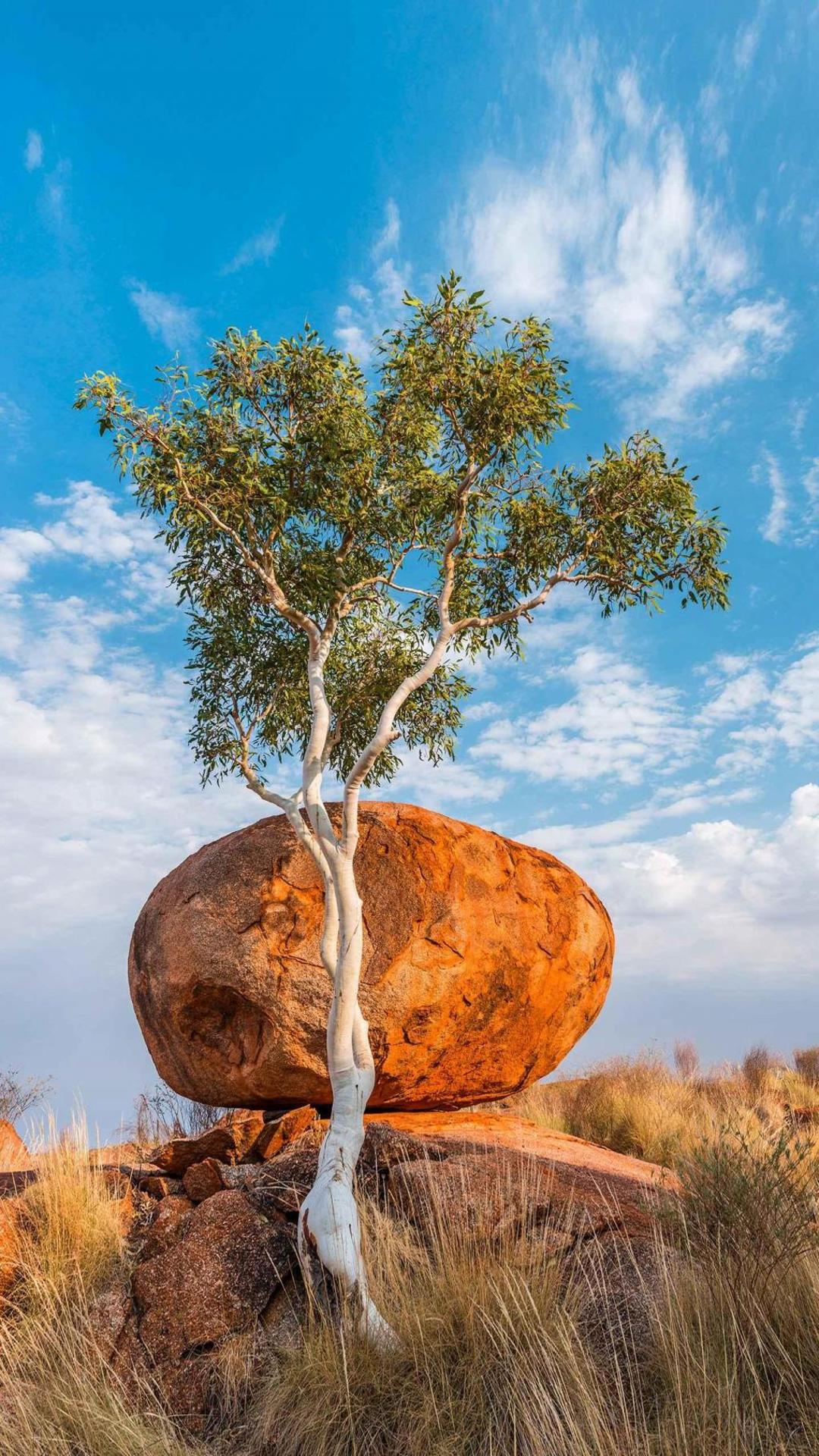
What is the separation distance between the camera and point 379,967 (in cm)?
1072

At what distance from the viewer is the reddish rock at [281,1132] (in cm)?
1005

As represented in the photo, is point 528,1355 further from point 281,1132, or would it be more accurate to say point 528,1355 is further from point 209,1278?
point 281,1132

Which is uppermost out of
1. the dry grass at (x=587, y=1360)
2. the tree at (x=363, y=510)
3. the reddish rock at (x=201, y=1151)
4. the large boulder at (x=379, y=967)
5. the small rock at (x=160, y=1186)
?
the tree at (x=363, y=510)

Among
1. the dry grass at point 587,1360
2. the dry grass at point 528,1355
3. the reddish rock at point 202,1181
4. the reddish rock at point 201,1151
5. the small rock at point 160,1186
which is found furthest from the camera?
the reddish rock at point 201,1151

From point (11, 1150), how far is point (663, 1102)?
32.7ft

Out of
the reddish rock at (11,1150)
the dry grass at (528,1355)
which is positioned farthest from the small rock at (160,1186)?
the reddish rock at (11,1150)

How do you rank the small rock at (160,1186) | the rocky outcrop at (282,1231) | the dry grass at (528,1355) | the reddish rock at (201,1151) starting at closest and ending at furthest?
the dry grass at (528,1355), the rocky outcrop at (282,1231), the small rock at (160,1186), the reddish rock at (201,1151)

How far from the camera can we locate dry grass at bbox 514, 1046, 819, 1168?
14.6m

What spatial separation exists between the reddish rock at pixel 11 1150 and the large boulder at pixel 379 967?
316cm

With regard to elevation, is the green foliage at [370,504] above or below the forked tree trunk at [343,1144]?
above

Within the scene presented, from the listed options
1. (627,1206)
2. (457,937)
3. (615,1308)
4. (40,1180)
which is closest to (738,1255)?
(615,1308)

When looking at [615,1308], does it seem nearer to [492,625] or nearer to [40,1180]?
[40,1180]

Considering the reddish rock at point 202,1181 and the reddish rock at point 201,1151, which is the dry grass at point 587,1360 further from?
the reddish rock at point 201,1151

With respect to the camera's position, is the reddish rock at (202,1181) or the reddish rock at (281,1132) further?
the reddish rock at (281,1132)
